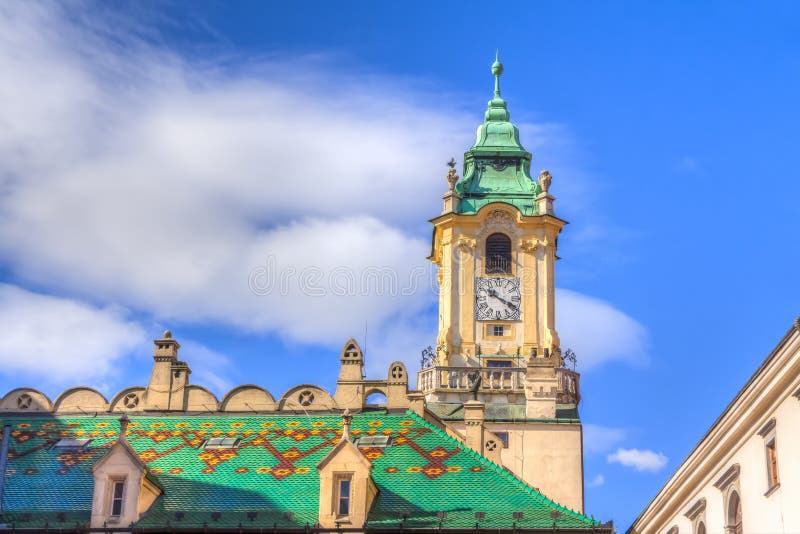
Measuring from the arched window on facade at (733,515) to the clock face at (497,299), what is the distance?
46517 mm

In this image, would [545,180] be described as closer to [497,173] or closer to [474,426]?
[497,173]

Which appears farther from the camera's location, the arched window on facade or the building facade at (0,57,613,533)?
the building facade at (0,57,613,533)

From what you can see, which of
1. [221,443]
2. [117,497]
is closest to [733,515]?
[117,497]

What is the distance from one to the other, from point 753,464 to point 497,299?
162ft

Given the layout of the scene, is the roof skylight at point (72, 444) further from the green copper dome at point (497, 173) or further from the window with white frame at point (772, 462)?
the green copper dome at point (497, 173)

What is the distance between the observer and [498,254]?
8825cm

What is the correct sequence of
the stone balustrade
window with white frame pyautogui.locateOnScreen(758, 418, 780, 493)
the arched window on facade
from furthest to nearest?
the stone balustrade → the arched window on facade → window with white frame pyautogui.locateOnScreen(758, 418, 780, 493)

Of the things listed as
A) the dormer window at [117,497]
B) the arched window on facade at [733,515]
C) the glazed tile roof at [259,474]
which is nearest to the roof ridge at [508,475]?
the glazed tile roof at [259,474]

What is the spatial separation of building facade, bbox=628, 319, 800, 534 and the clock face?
41.6 metres

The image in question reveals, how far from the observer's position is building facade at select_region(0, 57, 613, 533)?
50188 millimetres

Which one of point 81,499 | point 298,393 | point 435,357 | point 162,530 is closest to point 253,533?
point 162,530

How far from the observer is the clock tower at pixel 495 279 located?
80500 millimetres

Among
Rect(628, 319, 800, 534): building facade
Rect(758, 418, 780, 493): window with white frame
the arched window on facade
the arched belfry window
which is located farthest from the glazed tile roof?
the arched belfry window

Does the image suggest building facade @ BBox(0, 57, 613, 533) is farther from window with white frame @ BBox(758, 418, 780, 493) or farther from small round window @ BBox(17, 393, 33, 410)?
window with white frame @ BBox(758, 418, 780, 493)
